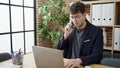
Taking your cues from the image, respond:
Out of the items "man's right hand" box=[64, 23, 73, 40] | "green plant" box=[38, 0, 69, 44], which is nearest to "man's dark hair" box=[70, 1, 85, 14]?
"man's right hand" box=[64, 23, 73, 40]

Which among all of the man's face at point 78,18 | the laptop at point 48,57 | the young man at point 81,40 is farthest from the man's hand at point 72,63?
the man's face at point 78,18

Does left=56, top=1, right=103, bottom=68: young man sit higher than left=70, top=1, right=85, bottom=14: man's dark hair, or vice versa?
left=70, top=1, right=85, bottom=14: man's dark hair

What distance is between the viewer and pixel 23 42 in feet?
13.5

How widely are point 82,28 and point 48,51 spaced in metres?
0.72

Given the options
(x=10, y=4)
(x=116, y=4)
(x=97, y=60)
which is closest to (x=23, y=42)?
(x=10, y=4)

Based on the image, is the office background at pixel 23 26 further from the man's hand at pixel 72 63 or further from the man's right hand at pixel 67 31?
the man's hand at pixel 72 63

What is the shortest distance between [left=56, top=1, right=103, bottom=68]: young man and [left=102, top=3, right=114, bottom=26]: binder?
1.32 metres

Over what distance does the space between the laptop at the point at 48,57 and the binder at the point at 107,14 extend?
205 centimetres

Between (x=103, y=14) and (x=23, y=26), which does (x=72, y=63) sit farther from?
(x=23, y=26)

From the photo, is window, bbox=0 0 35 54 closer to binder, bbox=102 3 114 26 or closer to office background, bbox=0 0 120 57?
office background, bbox=0 0 120 57

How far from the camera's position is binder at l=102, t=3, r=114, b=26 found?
3.03m

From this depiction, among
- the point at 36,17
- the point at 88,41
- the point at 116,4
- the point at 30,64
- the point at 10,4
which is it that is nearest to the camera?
the point at 30,64

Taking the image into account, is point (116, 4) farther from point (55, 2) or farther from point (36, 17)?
point (36, 17)

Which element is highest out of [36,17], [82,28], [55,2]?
[55,2]
